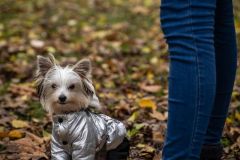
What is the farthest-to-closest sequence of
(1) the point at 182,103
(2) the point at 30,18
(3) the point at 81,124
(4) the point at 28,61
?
(2) the point at 30,18 < (4) the point at 28,61 < (3) the point at 81,124 < (1) the point at 182,103

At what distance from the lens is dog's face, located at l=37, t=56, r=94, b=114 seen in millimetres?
3324

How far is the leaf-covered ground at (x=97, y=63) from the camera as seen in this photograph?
4270mm

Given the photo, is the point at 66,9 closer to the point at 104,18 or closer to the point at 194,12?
the point at 104,18

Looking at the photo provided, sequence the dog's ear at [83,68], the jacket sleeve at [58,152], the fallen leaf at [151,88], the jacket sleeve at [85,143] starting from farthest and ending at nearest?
the fallen leaf at [151,88], the dog's ear at [83,68], the jacket sleeve at [58,152], the jacket sleeve at [85,143]

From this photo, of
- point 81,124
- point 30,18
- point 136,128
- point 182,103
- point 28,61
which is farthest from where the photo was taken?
point 30,18

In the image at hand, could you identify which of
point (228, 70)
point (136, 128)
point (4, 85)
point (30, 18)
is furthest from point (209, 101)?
point (30, 18)

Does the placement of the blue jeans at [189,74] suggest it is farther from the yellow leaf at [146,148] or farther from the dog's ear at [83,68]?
the yellow leaf at [146,148]

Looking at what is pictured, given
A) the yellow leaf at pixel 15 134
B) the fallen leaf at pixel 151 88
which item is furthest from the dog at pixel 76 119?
the fallen leaf at pixel 151 88

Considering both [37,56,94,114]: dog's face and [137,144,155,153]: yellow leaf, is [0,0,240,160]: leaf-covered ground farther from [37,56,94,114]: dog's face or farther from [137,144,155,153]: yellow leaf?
[37,56,94,114]: dog's face

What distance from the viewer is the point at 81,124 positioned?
324 cm

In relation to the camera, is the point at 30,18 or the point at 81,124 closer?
the point at 81,124

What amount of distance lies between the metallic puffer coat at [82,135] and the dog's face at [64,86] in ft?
0.22

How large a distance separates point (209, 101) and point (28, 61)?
4530mm

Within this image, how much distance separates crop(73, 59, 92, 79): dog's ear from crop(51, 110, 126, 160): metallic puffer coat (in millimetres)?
233
